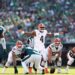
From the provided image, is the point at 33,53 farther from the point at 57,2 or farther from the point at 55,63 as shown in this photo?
the point at 57,2

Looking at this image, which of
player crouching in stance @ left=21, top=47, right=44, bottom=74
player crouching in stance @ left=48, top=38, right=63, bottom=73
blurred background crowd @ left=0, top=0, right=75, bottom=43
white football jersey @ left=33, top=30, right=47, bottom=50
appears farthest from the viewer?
blurred background crowd @ left=0, top=0, right=75, bottom=43

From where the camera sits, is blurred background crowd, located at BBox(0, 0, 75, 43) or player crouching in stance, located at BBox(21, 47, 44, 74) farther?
blurred background crowd, located at BBox(0, 0, 75, 43)

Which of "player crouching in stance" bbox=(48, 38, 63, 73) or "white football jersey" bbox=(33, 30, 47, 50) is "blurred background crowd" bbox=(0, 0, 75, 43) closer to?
"white football jersey" bbox=(33, 30, 47, 50)

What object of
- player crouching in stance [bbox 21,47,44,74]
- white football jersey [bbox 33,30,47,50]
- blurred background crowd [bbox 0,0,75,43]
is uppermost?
blurred background crowd [bbox 0,0,75,43]

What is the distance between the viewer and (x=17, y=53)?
17.7 meters

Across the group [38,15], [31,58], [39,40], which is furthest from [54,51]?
[38,15]

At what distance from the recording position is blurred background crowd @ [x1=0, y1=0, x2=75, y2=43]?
27.5 m

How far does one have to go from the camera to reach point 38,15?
29.5 m

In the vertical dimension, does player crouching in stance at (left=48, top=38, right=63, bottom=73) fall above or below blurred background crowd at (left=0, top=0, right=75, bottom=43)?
below

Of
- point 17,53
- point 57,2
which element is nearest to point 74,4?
Answer: point 57,2

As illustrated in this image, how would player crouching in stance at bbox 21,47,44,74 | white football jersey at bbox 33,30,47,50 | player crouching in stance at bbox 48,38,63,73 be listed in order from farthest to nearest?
1. white football jersey at bbox 33,30,47,50
2. player crouching in stance at bbox 48,38,63,73
3. player crouching in stance at bbox 21,47,44,74

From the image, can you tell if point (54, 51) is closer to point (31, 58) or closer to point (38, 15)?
point (31, 58)

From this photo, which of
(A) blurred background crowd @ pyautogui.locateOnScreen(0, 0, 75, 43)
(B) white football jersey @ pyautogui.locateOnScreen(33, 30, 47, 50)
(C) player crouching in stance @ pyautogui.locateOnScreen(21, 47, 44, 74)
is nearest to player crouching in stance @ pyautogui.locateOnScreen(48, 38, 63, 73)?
(B) white football jersey @ pyautogui.locateOnScreen(33, 30, 47, 50)

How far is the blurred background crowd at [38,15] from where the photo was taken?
2753cm
